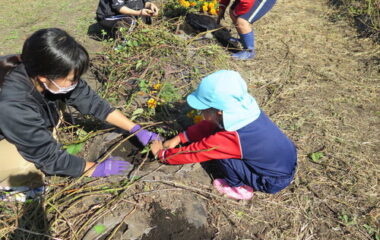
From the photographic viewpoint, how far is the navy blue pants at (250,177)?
201cm

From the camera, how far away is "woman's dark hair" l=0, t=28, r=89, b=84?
1588 mm

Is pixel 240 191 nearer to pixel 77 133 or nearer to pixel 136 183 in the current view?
pixel 136 183

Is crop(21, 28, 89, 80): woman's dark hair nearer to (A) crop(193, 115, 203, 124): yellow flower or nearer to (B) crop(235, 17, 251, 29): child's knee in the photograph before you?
(A) crop(193, 115, 203, 124): yellow flower

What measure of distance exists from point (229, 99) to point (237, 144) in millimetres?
324

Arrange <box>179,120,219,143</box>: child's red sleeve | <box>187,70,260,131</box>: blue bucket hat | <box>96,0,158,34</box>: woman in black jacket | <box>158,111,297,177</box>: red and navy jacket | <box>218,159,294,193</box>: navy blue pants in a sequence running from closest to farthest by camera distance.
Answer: <box>187,70,260,131</box>: blue bucket hat < <box>158,111,297,177</box>: red and navy jacket < <box>218,159,294,193</box>: navy blue pants < <box>179,120,219,143</box>: child's red sleeve < <box>96,0,158,34</box>: woman in black jacket

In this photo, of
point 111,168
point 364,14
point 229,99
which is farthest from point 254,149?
point 364,14

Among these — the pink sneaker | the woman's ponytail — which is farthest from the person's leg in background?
the woman's ponytail

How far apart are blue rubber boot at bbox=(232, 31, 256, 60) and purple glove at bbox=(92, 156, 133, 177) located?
2423 millimetres

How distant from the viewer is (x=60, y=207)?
1998 mm

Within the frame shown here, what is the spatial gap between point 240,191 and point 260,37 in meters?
3.19

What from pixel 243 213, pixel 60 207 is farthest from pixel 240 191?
pixel 60 207

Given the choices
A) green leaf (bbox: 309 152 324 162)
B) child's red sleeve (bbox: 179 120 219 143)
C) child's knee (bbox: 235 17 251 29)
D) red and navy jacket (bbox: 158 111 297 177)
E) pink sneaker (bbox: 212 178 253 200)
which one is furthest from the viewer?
child's knee (bbox: 235 17 251 29)

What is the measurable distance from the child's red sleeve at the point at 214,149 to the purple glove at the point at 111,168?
441mm

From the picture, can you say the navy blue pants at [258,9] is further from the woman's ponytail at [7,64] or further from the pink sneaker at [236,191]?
the woman's ponytail at [7,64]
